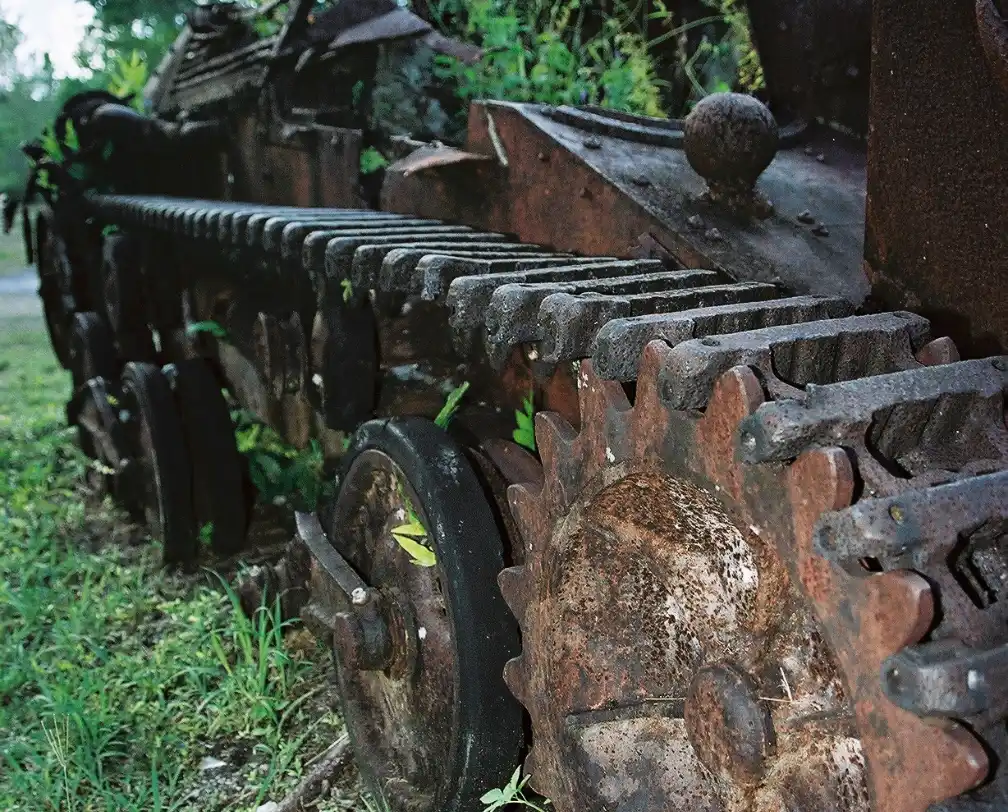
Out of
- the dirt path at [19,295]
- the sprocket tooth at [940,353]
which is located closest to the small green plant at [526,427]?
the sprocket tooth at [940,353]

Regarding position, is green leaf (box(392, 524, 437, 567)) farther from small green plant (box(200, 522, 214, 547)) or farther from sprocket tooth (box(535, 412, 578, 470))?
small green plant (box(200, 522, 214, 547))

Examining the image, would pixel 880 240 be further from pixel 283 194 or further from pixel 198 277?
pixel 198 277

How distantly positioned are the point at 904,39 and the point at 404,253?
1029mm

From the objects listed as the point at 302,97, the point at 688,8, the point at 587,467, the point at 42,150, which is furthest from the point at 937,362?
the point at 42,150

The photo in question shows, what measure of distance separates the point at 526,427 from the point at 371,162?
1.27 metres

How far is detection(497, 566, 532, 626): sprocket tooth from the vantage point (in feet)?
6.64

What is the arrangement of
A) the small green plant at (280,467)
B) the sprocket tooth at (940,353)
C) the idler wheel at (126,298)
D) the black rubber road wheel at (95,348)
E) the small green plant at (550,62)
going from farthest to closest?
the black rubber road wheel at (95,348)
the idler wheel at (126,298)
the small green plant at (280,467)
the small green plant at (550,62)
the sprocket tooth at (940,353)

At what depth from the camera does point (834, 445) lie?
1.33 metres

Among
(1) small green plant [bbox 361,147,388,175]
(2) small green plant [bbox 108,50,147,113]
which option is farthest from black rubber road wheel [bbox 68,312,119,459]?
(1) small green plant [bbox 361,147,388,175]

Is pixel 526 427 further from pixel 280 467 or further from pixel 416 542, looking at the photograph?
pixel 280 467

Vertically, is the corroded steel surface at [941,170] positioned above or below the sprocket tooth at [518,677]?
above

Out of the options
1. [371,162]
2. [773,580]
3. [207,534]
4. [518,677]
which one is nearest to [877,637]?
[773,580]

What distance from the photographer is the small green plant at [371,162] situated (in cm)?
336

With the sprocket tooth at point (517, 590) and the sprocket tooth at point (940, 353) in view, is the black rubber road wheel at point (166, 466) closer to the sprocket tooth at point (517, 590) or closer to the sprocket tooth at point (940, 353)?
the sprocket tooth at point (517, 590)
